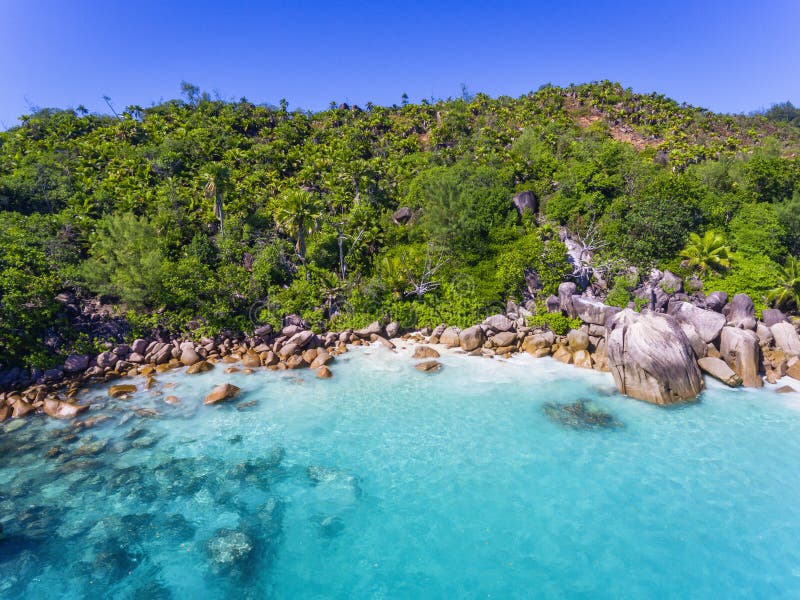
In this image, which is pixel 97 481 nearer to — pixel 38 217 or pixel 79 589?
pixel 79 589

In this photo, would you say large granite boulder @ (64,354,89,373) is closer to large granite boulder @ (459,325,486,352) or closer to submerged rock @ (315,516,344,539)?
submerged rock @ (315,516,344,539)

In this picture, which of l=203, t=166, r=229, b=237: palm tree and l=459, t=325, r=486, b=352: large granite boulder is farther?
l=203, t=166, r=229, b=237: palm tree

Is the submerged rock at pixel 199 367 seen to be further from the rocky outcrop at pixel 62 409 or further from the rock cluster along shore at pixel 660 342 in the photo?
the rock cluster along shore at pixel 660 342

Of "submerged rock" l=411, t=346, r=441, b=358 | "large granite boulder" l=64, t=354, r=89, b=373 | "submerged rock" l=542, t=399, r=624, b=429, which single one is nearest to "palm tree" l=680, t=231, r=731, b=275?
"submerged rock" l=542, t=399, r=624, b=429

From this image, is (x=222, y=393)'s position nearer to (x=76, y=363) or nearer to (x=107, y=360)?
(x=107, y=360)

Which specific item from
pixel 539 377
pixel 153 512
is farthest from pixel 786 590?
pixel 153 512
